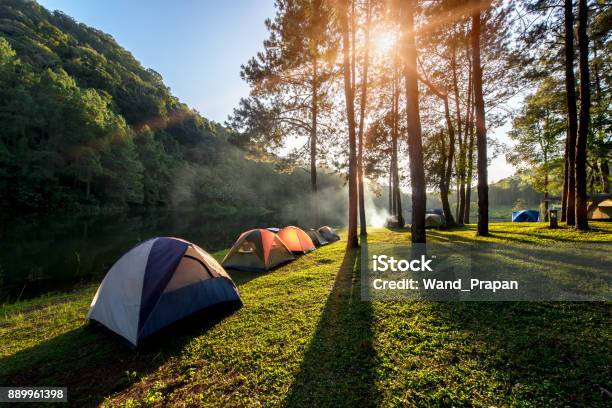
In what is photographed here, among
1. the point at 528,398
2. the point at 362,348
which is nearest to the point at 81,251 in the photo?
the point at 362,348

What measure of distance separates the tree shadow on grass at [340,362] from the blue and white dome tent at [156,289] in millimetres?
2562

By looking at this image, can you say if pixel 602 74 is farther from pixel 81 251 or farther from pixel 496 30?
pixel 81 251

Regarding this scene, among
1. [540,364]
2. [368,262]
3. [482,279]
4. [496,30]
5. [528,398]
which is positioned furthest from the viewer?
[496,30]

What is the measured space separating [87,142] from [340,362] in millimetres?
49822

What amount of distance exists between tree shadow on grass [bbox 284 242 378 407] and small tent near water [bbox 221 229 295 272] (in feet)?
14.8

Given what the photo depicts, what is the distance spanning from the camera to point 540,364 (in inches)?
123

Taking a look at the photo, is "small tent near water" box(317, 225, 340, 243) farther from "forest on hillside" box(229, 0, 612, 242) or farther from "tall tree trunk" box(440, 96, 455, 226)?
"tall tree trunk" box(440, 96, 455, 226)

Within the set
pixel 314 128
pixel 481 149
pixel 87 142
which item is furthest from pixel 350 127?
pixel 87 142

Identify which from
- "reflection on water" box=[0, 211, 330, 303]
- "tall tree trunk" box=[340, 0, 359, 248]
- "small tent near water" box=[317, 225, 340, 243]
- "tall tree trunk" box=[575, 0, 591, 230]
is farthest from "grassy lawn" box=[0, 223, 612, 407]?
"small tent near water" box=[317, 225, 340, 243]

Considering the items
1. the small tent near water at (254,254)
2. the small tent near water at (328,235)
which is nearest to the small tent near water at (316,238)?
the small tent near water at (328,235)

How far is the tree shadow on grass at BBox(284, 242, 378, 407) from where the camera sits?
299 centimetres

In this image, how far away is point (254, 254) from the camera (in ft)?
32.3

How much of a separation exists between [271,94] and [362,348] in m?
16.1

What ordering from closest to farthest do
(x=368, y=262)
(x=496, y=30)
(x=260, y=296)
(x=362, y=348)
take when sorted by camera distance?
(x=362, y=348), (x=260, y=296), (x=368, y=262), (x=496, y=30)
